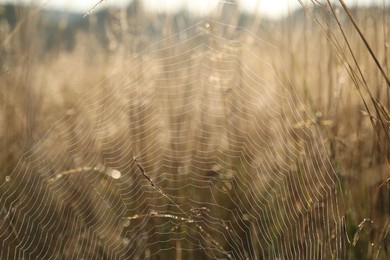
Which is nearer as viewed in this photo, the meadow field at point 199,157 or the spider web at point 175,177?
the meadow field at point 199,157

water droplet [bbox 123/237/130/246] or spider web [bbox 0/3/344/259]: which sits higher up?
spider web [bbox 0/3/344/259]

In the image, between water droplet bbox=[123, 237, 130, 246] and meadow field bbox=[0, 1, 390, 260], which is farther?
water droplet bbox=[123, 237, 130, 246]

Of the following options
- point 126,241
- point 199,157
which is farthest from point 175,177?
point 126,241

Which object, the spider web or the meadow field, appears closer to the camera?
the meadow field

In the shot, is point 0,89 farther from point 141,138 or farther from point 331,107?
point 331,107

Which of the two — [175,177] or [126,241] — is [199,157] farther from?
[126,241]

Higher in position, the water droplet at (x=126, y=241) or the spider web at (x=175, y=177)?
the spider web at (x=175, y=177)

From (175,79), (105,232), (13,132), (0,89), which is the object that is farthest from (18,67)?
(105,232)
